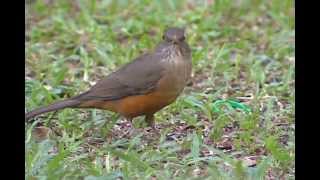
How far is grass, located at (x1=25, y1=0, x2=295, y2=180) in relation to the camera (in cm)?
630

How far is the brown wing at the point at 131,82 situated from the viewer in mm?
7020

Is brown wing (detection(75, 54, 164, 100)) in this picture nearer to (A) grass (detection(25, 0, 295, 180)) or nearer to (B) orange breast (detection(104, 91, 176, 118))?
(B) orange breast (detection(104, 91, 176, 118))

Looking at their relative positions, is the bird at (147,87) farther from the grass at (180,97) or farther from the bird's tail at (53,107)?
the grass at (180,97)

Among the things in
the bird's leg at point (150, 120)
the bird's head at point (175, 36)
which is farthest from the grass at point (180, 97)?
the bird's head at point (175, 36)

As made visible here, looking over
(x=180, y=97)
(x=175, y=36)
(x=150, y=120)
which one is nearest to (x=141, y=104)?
(x=150, y=120)

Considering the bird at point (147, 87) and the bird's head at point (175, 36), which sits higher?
the bird's head at point (175, 36)

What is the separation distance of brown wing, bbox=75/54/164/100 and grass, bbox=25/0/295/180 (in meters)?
0.26

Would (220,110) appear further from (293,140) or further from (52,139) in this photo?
(52,139)

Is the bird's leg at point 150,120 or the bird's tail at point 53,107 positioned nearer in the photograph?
the bird's tail at point 53,107

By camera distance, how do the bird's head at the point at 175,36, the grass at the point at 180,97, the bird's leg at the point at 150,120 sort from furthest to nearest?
the bird's leg at the point at 150,120, the bird's head at the point at 175,36, the grass at the point at 180,97

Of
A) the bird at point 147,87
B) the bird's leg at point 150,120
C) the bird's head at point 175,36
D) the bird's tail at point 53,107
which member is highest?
the bird's head at point 175,36

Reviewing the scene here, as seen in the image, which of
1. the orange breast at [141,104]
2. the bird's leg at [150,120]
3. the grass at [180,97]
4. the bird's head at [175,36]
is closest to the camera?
the grass at [180,97]
